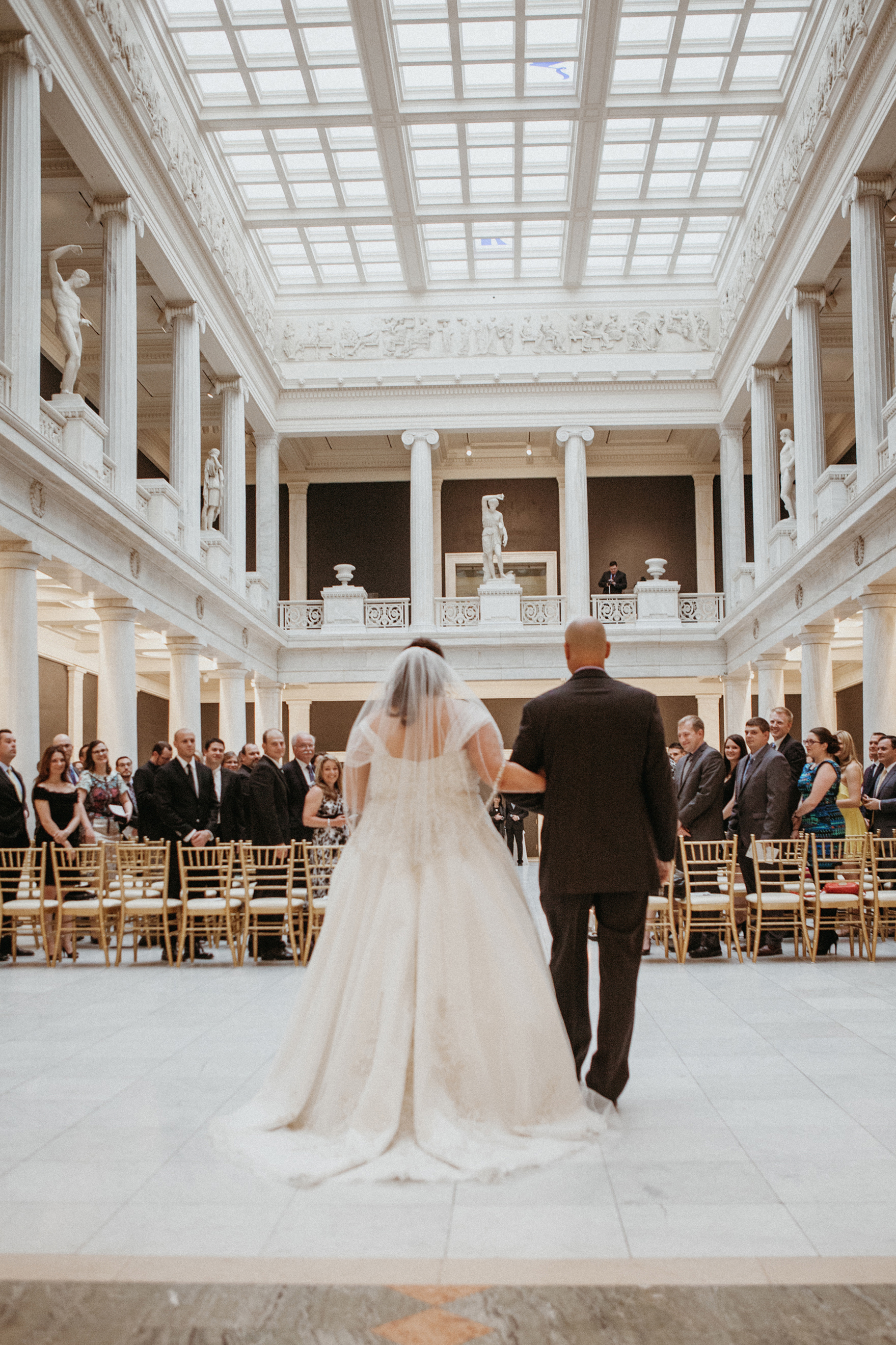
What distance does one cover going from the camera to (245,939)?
9.00 meters

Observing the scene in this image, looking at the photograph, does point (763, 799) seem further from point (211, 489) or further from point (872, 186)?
point (211, 489)

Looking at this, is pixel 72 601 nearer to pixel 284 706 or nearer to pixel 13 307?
pixel 13 307

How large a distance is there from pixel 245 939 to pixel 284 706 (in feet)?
69.7

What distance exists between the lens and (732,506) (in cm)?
2619

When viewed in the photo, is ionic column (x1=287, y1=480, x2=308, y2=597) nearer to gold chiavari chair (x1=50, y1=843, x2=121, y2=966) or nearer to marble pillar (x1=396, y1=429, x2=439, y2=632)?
marble pillar (x1=396, y1=429, x2=439, y2=632)

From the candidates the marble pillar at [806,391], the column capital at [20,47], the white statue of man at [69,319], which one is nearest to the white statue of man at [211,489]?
the white statue of man at [69,319]

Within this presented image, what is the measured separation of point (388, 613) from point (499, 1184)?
2363cm

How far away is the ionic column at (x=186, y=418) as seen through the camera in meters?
19.7

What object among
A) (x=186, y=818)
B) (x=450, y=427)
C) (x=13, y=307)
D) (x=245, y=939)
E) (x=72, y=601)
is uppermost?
(x=450, y=427)

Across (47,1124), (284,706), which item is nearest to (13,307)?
(47,1124)

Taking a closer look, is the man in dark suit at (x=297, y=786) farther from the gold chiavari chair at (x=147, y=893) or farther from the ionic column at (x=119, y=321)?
the ionic column at (x=119, y=321)

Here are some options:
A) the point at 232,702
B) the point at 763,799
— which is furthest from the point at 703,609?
the point at 763,799

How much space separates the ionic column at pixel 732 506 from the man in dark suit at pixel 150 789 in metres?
17.5

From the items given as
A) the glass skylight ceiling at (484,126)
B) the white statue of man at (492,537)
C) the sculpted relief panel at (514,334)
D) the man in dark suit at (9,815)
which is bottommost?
the man in dark suit at (9,815)
